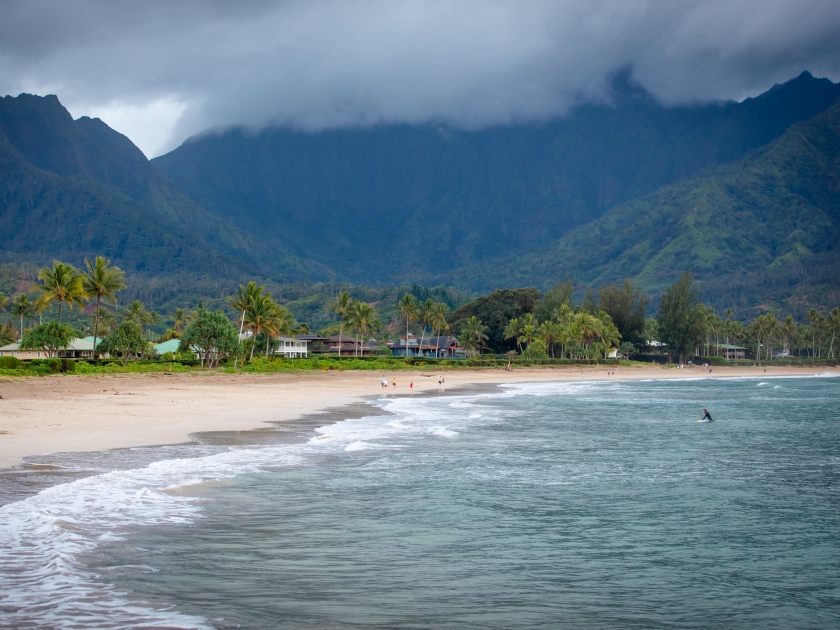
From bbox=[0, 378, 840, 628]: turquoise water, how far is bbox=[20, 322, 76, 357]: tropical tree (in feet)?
197

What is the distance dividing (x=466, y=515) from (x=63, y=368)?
46.1 m

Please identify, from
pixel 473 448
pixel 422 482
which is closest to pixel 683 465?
pixel 473 448

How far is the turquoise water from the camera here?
27.0 feet

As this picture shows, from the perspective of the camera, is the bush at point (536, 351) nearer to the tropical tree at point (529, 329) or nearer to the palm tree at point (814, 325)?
the tropical tree at point (529, 329)

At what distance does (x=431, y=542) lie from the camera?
1120cm

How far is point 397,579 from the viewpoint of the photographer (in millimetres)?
9281

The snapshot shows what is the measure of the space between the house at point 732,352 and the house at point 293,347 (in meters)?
107

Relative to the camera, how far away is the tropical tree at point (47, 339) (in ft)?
232

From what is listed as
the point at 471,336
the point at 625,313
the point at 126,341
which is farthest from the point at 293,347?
the point at 625,313

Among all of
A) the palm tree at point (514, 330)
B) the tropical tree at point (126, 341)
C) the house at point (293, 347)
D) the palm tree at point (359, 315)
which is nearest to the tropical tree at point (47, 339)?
the tropical tree at point (126, 341)

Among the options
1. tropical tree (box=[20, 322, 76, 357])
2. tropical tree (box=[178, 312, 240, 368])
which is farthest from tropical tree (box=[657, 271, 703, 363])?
tropical tree (box=[20, 322, 76, 357])

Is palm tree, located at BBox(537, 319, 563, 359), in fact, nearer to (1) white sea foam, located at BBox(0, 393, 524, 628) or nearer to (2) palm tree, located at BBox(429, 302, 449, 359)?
(2) palm tree, located at BBox(429, 302, 449, 359)

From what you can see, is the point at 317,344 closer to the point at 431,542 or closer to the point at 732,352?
the point at 732,352

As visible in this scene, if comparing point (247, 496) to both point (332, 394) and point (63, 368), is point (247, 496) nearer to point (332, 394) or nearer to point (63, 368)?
point (332, 394)
